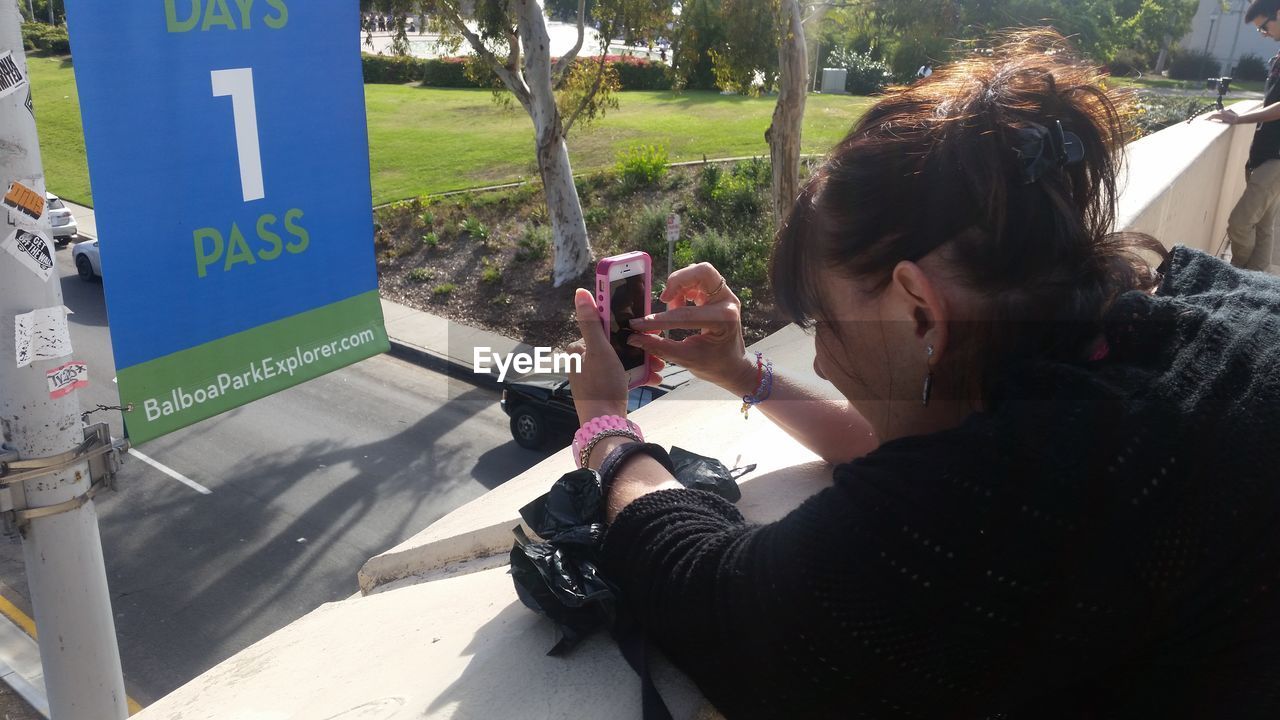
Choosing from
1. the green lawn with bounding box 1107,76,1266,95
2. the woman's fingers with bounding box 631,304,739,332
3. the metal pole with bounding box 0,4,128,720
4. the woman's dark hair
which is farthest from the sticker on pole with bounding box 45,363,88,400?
the green lawn with bounding box 1107,76,1266,95

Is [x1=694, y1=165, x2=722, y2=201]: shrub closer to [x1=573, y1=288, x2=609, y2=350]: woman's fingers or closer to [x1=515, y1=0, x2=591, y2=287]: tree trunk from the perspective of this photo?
[x1=515, y1=0, x2=591, y2=287]: tree trunk

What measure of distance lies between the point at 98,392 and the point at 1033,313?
12841 millimetres

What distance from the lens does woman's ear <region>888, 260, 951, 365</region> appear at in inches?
55.3

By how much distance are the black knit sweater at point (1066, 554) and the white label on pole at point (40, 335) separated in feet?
7.68

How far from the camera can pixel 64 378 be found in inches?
113

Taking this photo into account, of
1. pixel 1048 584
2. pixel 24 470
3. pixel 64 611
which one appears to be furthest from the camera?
pixel 64 611

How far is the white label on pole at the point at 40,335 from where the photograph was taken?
8.96 ft

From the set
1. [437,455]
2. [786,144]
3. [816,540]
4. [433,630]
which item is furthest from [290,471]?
[816,540]

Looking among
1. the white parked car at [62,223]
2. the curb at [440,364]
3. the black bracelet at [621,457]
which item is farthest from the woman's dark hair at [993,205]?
the white parked car at [62,223]

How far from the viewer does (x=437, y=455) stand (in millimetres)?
10516

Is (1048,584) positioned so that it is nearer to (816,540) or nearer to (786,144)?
(816,540)

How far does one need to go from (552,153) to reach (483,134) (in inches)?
515

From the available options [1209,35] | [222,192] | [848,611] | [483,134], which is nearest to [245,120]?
[222,192]

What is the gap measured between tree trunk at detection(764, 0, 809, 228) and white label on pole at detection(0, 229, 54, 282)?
30.7 feet
